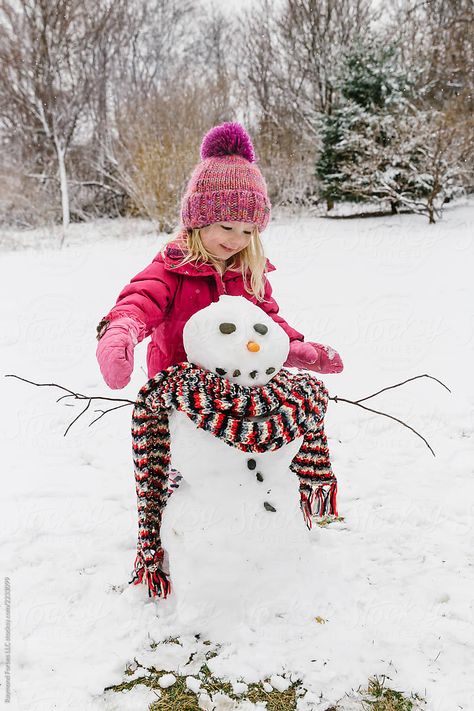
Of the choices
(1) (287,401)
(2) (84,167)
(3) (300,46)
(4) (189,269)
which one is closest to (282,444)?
(1) (287,401)

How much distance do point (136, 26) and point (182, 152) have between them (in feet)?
25.2

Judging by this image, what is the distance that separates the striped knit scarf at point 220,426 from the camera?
145cm

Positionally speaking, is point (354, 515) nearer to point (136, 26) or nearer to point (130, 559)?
point (130, 559)

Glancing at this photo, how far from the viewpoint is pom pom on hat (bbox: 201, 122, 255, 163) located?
72.0 inches

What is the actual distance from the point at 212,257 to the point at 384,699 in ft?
4.69

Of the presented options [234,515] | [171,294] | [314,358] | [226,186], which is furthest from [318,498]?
[226,186]

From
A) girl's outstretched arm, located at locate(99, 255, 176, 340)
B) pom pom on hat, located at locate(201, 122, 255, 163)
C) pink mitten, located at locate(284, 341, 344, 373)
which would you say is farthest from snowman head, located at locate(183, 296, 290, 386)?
pom pom on hat, located at locate(201, 122, 255, 163)

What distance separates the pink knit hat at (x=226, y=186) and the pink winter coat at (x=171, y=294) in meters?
0.16

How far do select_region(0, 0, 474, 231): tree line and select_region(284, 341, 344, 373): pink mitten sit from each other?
7985 millimetres

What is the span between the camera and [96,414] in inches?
136

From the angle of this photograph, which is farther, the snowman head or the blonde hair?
the blonde hair

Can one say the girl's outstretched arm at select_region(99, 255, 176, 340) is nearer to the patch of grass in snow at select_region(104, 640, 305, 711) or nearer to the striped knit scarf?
the striped knit scarf

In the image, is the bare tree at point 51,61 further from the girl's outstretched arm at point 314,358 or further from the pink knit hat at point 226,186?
the girl's outstretched arm at point 314,358

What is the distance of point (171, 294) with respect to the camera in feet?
5.75
